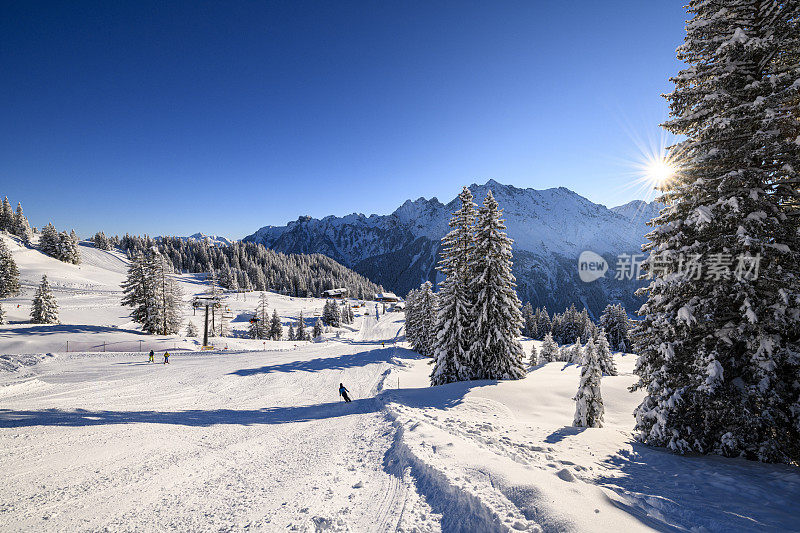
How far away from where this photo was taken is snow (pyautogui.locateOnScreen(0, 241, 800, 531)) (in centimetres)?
518

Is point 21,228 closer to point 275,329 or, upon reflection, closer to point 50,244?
point 50,244

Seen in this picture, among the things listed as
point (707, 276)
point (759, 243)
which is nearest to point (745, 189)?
point (759, 243)

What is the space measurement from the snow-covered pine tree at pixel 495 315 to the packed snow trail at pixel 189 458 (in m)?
8.70

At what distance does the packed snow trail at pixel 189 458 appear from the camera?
556 centimetres

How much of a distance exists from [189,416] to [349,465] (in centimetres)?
905

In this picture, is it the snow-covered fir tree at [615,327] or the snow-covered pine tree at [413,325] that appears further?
the snow-covered fir tree at [615,327]

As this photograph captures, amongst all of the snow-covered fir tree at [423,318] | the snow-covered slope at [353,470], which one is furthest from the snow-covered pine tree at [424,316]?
the snow-covered slope at [353,470]

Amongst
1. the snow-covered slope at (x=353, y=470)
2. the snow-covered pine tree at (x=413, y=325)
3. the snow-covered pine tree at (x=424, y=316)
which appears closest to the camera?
the snow-covered slope at (x=353, y=470)

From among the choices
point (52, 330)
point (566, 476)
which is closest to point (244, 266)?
point (52, 330)

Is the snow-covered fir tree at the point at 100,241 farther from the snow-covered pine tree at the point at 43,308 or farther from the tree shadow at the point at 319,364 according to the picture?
the tree shadow at the point at 319,364

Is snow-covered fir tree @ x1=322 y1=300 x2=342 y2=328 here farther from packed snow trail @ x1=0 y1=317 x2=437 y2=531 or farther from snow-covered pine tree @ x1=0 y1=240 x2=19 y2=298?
packed snow trail @ x1=0 y1=317 x2=437 y2=531

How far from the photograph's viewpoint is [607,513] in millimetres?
4609

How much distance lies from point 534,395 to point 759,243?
40.6 feet

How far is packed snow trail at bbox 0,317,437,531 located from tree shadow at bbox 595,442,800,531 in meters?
3.88
